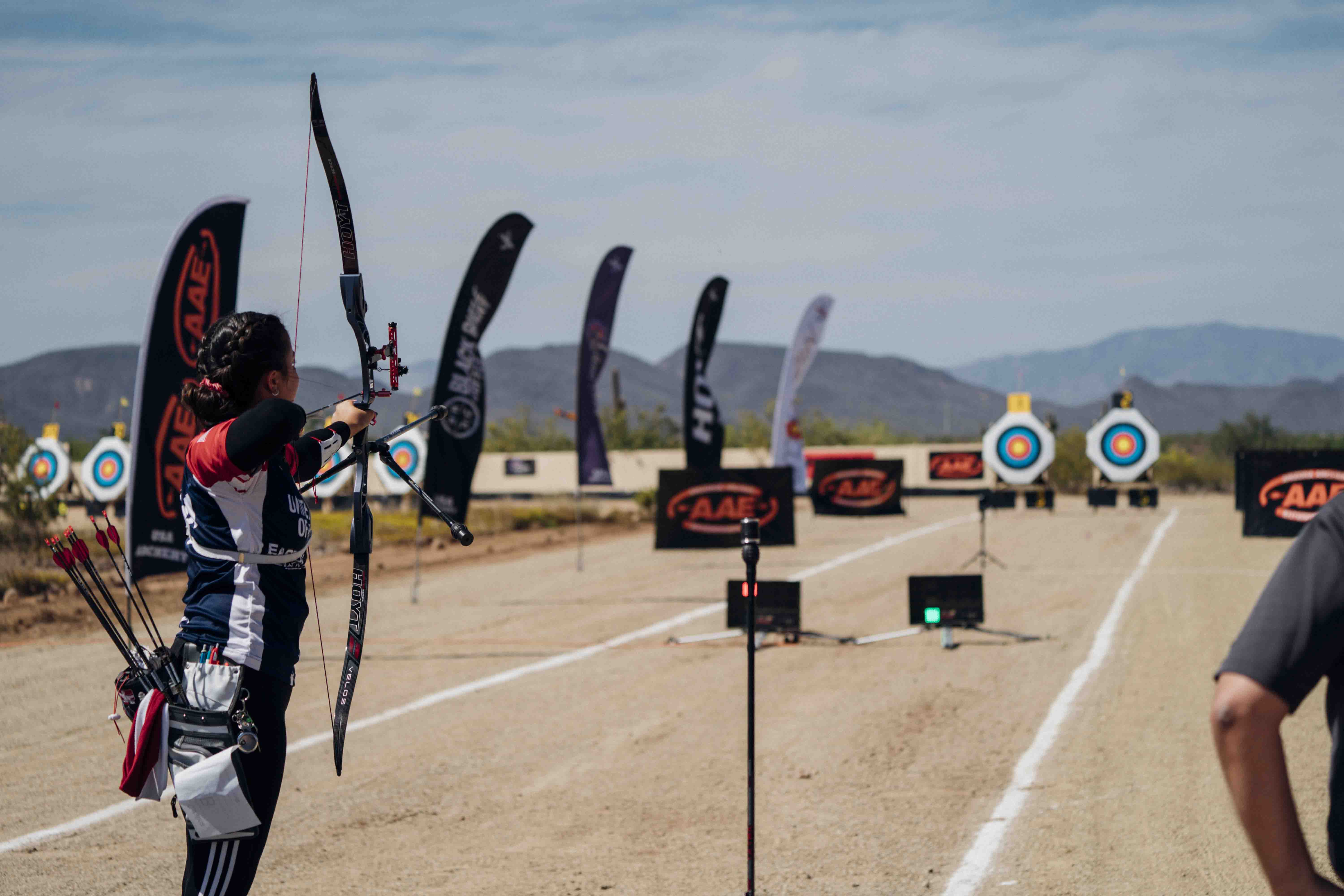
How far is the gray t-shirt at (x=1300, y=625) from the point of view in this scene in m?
1.74

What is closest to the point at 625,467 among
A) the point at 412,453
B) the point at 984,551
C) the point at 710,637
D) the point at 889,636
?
the point at 412,453

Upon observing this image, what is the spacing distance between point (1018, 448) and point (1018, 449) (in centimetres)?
5

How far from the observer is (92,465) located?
113 feet

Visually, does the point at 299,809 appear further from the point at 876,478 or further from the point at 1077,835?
the point at 876,478

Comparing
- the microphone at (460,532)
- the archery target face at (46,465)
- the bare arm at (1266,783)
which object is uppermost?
the microphone at (460,532)

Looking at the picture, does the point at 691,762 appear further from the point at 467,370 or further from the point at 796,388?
the point at 796,388

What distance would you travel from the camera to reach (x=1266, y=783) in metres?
1.74

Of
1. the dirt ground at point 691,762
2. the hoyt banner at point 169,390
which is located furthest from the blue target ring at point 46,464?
the hoyt banner at point 169,390

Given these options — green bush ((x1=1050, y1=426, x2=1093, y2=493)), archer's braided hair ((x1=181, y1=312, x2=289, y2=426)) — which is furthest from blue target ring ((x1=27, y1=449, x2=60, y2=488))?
green bush ((x1=1050, y1=426, x2=1093, y2=493))

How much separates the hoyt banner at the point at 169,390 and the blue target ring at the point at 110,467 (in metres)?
24.4

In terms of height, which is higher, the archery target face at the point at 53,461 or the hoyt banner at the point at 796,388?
the hoyt banner at the point at 796,388

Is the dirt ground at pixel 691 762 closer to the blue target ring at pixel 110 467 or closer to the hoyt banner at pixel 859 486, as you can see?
the hoyt banner at pixel 859 486

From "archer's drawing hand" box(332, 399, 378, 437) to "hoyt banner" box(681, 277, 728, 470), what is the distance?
19133 millimetres

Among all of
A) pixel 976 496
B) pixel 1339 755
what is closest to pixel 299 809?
pixel 1339 755
